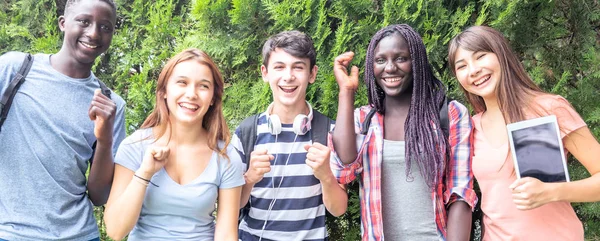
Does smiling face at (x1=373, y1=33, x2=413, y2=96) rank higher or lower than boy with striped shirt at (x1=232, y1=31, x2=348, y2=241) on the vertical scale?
higher

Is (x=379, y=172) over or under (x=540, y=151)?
under

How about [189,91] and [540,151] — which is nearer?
[540,151]

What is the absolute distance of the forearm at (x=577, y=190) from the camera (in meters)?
2.37

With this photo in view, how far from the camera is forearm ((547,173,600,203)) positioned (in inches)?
93.2

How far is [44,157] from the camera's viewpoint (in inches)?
109

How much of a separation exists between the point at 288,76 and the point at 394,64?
674 mm

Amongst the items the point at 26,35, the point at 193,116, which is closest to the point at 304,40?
the point at 193,116

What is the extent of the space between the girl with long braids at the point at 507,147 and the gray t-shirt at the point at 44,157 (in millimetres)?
2335

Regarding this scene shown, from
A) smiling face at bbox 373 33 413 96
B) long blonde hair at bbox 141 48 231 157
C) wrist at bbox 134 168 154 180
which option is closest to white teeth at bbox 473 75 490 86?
smiling face at bbox 373 33 413 96

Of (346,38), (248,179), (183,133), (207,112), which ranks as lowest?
(248,179)

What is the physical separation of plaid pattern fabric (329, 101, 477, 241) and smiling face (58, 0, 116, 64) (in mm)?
1621

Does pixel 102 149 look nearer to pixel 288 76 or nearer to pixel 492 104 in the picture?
pixel 288 76

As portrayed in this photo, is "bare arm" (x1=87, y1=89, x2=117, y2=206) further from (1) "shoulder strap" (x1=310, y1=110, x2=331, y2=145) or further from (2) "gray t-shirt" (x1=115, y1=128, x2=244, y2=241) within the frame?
(1) "shoulder strap" (x1=310, y1=110, x2=331, y2=145)

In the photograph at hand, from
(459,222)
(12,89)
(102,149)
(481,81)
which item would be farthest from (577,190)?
(12,89)
